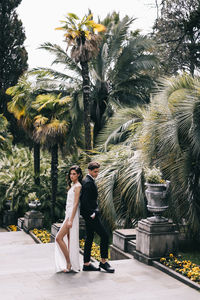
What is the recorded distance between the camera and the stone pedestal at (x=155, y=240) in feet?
23.5

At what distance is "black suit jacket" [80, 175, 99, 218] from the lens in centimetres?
621

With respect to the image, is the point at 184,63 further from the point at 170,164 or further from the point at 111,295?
the point at 111,295

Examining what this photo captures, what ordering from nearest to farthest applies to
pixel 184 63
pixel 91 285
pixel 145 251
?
pixel 91 285 → pixel 145 251 → pixel 184 63

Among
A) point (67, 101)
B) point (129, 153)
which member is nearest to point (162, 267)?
point (129, 153)

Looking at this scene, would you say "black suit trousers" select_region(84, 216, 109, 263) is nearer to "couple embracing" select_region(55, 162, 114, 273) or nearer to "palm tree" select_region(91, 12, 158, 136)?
"couple embracing" select_region(55, 162, 114, 273)

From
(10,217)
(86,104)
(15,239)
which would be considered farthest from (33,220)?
(86,104)

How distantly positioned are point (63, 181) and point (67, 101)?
378 centimetres

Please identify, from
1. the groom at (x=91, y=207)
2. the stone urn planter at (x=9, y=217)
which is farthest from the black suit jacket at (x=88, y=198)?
the stone urn planter at (x=9, y=217)

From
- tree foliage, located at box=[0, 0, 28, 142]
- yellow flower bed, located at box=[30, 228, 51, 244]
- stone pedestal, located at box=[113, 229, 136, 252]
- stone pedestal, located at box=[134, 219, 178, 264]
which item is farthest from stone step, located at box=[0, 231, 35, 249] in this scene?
tree foliage, located at box=[0, 0, 28, 142]

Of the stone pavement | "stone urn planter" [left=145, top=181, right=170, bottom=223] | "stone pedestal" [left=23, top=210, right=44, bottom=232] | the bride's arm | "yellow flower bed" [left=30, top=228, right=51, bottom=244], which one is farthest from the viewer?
"stone pedestal" [left=23, top=210, right=44, bottom=232]

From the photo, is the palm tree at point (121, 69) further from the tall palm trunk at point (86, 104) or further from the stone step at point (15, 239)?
the stone step at point (15, 239)

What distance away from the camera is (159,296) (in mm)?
5473

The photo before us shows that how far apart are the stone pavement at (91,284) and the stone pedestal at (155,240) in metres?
0.24

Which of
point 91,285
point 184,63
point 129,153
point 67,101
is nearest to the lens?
point 91,285
